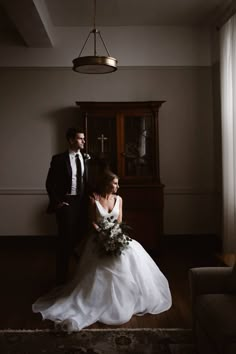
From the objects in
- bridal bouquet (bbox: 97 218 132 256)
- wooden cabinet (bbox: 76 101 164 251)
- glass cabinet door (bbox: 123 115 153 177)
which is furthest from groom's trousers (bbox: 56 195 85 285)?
glass cabinet door (bbox: 123 115 153 177)

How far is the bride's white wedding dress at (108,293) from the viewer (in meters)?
3.33

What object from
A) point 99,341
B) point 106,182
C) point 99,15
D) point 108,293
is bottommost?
point 99,341

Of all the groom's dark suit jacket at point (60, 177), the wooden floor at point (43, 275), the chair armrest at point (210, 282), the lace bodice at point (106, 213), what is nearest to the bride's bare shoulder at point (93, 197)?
the lace bodice at point (106, 213)

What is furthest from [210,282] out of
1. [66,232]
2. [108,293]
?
[66,232]

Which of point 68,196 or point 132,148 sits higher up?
point 132,148

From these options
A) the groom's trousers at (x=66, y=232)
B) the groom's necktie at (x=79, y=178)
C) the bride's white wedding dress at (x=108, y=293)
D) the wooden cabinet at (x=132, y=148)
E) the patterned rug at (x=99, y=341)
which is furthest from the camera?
the wooden cabinet at (x=132, y=148)

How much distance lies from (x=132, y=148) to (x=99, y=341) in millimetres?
3127

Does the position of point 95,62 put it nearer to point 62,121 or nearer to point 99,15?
point 99,15

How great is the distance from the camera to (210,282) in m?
2.70

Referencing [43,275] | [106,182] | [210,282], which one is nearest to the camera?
[210,282]

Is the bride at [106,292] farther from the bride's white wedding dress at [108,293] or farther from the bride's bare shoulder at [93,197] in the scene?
the bride's bare shoulder at [93,197]

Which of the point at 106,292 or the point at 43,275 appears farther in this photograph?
the point at 43,275

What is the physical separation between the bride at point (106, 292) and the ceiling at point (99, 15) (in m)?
2.30

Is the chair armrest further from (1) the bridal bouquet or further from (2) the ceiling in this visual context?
(2) the ceiling
